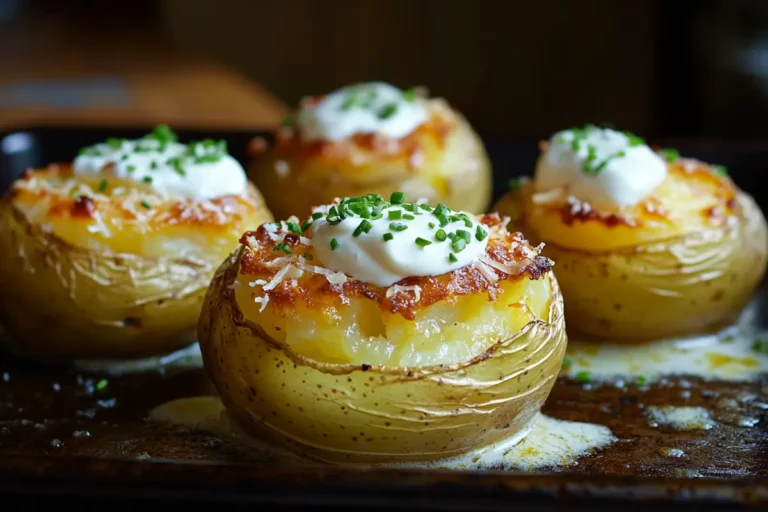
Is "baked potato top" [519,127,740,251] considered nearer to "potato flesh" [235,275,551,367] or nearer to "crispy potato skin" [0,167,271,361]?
"potato flesh" [235,275,551,367]

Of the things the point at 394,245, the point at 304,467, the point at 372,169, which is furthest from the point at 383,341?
the point at 372,169

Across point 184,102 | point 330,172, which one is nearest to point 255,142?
point 330,172

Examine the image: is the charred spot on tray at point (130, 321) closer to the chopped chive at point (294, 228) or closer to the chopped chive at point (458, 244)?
the chopped chive at point (294, 228)

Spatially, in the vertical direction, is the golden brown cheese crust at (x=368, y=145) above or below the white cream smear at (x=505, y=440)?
above

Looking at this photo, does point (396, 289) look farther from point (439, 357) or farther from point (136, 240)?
point (136, 240)

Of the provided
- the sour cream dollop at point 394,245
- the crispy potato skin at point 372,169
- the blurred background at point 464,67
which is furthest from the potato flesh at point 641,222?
the blurred background at point 464,67

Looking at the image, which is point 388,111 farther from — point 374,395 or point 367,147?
point 374,395
